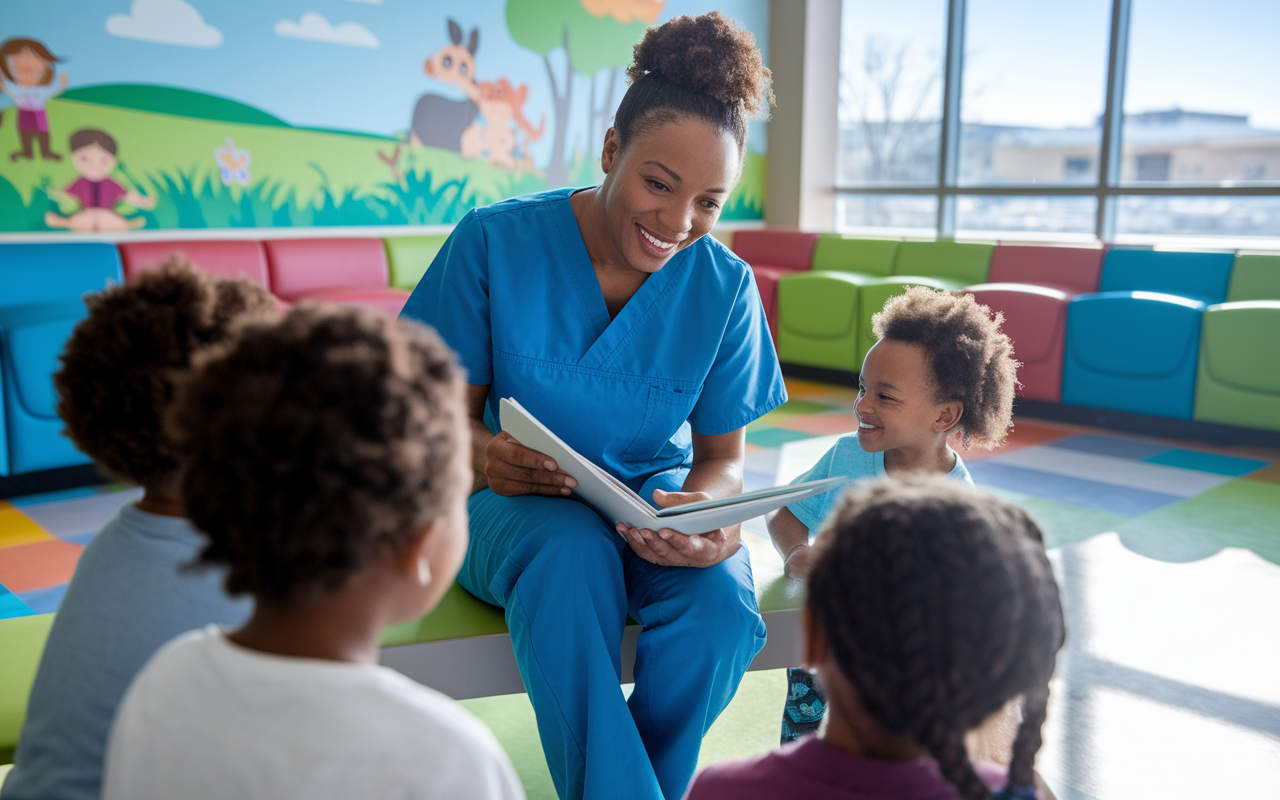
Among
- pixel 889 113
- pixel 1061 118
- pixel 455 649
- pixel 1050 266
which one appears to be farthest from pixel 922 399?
pixel 889 113

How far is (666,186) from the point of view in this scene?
58.1 inches

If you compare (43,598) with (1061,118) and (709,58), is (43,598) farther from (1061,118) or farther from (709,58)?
(1061,118)

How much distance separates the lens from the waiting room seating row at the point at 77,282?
311 centimetres

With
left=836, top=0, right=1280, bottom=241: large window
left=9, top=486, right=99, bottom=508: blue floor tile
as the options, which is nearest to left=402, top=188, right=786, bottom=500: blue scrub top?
left=9, top=486, right=99, bottom=508: blue floor tile

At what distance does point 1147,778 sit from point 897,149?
523 centimetres

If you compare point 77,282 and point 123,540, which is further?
point 77,282

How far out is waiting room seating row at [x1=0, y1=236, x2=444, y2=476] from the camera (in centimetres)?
311

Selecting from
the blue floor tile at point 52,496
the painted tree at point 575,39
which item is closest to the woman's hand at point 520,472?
the blue floor tile at point 52,496

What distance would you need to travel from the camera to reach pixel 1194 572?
255 cm

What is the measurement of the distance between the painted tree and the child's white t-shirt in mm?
5082

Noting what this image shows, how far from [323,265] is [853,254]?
2924mm

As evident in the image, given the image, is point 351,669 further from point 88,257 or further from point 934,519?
point 88,257

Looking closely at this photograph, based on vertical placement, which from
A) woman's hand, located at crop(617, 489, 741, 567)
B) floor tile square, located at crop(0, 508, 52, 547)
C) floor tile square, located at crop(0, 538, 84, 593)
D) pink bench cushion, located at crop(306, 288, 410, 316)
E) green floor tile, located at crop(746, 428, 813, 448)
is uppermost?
pink bench cushion, located at crop(306, 288, 410, 316)

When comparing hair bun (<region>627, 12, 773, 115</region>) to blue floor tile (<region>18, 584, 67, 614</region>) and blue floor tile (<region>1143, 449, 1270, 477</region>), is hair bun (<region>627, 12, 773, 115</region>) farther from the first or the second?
blue floor tile (<region>1143, 449, 1270, 477</region>)
